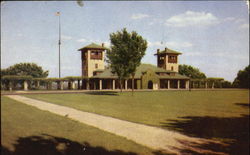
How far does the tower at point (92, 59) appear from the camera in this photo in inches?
2026

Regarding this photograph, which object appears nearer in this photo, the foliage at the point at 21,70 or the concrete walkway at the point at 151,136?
the concrete walkway at the point at 151,136

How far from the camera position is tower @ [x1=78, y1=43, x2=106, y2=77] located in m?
51.5

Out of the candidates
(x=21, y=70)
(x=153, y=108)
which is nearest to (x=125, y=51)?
(x=153, y=108)

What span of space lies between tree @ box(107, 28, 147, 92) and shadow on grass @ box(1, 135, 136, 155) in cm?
2293

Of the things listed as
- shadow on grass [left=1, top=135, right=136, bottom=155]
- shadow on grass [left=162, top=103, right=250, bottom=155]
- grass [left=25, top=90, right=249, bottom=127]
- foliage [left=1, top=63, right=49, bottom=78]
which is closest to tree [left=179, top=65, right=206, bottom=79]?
foliage [left=1, top=63, right=49, bottom=78]

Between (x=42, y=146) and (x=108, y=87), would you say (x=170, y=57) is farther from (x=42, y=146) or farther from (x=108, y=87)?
(x=42, y=146)

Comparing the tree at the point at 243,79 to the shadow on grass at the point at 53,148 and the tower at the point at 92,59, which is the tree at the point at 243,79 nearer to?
the tower at the point at 92,59

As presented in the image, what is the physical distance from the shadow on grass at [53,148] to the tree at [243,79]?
71294 millimetres

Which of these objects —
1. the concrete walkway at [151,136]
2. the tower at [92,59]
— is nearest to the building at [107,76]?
the tower at [92,59]

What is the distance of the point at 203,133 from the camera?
870 centimetres

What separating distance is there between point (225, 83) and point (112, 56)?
174ft

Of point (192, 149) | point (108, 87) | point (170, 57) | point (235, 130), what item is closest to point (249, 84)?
point (170, 57)

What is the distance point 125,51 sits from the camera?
28.9 metres

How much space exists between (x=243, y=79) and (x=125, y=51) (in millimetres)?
55951
